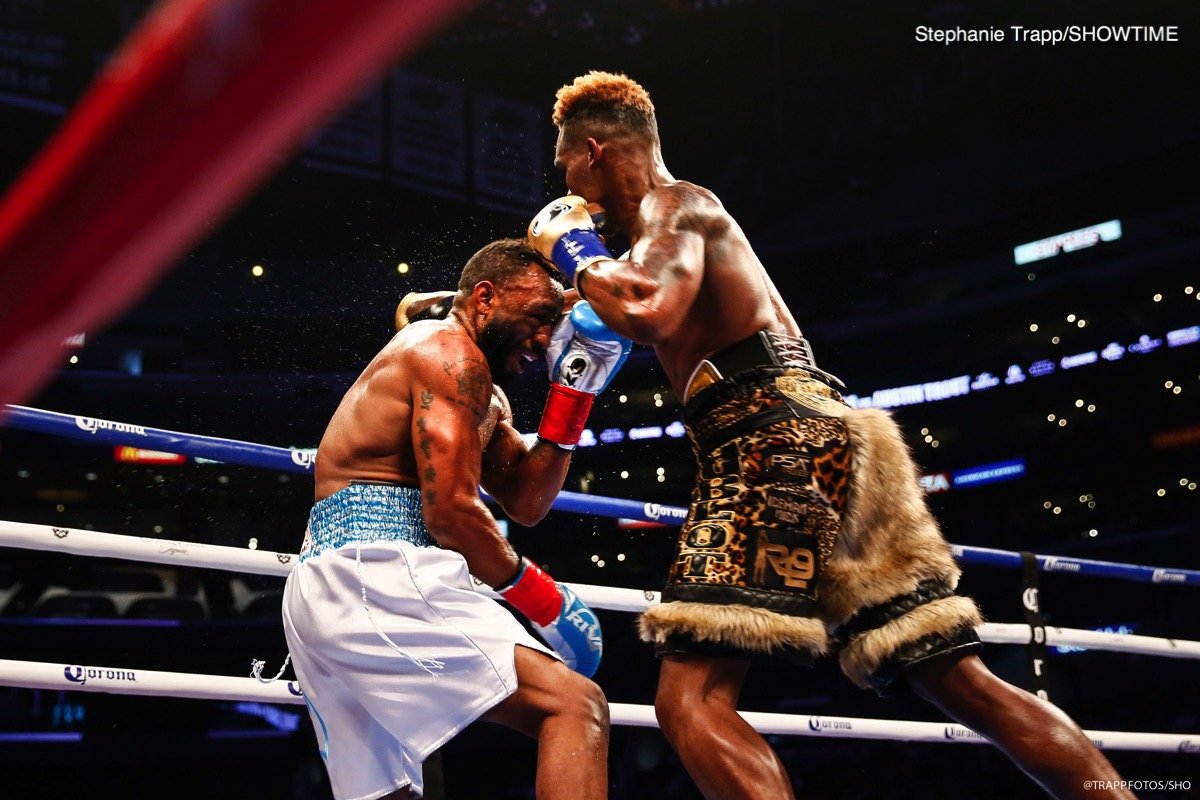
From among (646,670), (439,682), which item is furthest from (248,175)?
(646,670)

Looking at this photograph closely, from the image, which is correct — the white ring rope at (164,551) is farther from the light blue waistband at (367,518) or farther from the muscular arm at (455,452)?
the muscular arm at (455,452)

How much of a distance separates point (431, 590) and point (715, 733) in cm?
55

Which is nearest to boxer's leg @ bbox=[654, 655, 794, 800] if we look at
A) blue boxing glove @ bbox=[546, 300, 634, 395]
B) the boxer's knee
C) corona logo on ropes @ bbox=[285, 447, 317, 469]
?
the boxer's knee

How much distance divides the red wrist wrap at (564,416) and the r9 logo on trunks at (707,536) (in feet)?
1.68

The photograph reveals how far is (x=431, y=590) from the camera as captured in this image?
6.55 feet

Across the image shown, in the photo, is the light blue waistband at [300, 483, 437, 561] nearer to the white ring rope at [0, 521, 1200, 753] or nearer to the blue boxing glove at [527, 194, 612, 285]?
the white ring rope at [0, 521, 1200, 753]

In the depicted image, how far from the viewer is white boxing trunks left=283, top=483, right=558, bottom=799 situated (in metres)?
1.94

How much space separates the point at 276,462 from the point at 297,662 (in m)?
0.75

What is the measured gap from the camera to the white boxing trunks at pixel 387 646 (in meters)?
1.94

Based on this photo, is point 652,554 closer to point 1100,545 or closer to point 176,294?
point 1100,545

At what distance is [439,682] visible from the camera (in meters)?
1.94

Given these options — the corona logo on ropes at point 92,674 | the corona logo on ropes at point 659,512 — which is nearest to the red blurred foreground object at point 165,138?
the corona logo on ropes at point 92,674

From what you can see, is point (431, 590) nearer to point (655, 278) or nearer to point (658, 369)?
point (655, 278)

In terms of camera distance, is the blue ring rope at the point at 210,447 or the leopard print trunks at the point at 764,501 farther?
the blue ring rope at the point at 210,447
